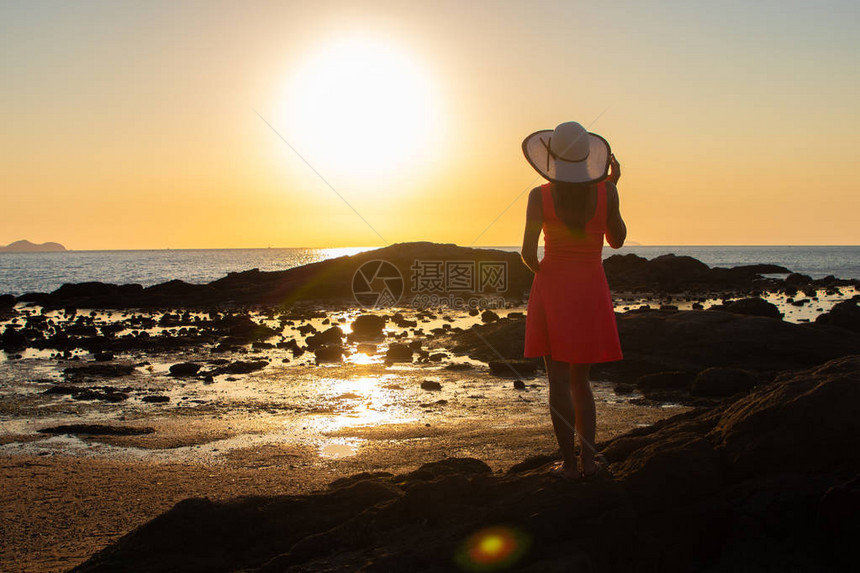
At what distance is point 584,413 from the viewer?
15.3 ft

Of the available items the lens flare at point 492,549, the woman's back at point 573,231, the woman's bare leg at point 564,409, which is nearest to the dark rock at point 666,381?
the woman's bare leg at point 564,409

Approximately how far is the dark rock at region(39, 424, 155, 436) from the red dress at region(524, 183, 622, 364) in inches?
295

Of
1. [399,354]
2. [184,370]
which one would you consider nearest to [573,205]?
[184,370]

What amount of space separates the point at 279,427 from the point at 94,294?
40.0 m

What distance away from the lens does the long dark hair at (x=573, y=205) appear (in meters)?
4.58

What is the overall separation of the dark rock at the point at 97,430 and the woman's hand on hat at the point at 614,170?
8047mm

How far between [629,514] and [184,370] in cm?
1356

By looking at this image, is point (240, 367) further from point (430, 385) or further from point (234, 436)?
point (234, 436)

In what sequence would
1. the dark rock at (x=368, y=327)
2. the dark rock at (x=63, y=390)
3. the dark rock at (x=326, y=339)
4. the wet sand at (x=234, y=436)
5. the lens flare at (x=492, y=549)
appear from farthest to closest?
the dark rock at (x=368, y=327) → the dark rock at (x=326, y=339) → the dark rock at (x=63, y=390) → the wet sand at (x=234, y=436) → the lens flare at (x=492, y=549)

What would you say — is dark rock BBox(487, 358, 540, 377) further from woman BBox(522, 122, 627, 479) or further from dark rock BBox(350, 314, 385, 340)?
woman BBox(522, 122, 627, 479)

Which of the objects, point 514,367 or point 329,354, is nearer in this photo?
point 514,367

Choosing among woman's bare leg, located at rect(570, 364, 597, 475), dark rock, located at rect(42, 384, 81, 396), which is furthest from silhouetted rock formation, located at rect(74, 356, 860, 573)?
dark rock, located at rect(42, 384, 81, 396)

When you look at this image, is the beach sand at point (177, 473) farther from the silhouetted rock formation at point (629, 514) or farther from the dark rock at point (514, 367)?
the dark rock at point (514, 367)

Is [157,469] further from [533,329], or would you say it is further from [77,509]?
[533,329]
